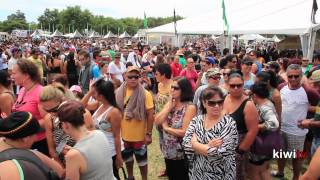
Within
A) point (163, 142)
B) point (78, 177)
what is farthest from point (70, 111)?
point (163, 142)

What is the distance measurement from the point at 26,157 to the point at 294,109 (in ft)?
12.5

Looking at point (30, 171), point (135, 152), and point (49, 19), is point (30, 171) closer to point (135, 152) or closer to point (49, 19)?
point (135, 152)

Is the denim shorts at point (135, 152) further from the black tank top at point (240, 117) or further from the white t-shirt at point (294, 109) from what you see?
the white t-shirt at point (294, 109)

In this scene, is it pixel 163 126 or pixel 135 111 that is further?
pixel 135 111

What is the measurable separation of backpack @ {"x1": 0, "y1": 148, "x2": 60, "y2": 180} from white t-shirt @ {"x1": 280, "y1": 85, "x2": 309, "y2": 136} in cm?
363

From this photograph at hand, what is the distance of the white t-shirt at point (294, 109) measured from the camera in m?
5.05

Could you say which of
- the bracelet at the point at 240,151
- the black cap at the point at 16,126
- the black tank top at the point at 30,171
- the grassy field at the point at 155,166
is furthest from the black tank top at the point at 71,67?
the black tank top at the point at 30,171

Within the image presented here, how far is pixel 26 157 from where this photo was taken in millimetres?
2379

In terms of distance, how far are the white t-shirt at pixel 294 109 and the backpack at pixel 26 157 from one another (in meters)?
3.63

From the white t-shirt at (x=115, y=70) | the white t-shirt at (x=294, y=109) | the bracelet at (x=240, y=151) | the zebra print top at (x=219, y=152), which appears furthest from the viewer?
the white t-shirt at (x=115, y=70)

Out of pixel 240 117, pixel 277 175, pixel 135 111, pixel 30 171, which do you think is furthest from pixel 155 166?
pixel 30 171

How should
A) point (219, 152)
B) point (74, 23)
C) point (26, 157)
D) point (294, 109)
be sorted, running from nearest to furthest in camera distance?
point (26, 157) → point (219, 152) → point (294, 109) → point (74, 23)

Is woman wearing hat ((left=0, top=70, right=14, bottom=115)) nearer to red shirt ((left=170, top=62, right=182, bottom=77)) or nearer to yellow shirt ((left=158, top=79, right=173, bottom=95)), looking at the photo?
yellow shirt ((left=158, top=79, right=173, bottom=95))

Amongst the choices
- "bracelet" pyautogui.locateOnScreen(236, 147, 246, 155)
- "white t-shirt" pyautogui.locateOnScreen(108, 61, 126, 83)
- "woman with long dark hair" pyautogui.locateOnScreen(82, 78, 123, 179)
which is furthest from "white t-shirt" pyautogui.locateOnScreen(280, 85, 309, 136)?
"white t-shirt" pyautogui.locateOnScreen(108, 61, 126, 83)
